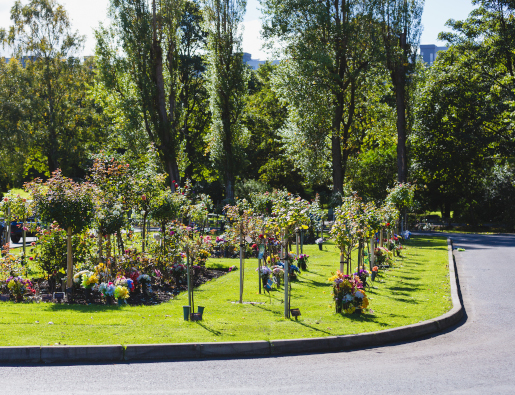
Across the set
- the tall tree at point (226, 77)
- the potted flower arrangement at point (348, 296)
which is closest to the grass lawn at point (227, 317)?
the potted flower arrangement at point (348, 296)

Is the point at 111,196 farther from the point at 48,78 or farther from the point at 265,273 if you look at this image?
the point at 48,78

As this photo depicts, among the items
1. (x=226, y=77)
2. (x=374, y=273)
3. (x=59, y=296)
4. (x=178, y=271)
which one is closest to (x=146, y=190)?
(x=178, y=271)

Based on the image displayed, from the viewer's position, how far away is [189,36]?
139ft

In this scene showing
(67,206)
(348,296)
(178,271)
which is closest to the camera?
(348,296)

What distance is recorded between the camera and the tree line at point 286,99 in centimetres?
3048

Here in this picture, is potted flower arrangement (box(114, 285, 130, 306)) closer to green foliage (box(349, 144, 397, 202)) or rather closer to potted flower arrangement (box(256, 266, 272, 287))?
potted flower arrangement (box(256, 266, 272, 287))

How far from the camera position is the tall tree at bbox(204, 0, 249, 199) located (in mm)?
31922

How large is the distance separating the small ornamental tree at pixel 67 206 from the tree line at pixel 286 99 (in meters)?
18.4

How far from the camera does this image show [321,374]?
6.82 meters

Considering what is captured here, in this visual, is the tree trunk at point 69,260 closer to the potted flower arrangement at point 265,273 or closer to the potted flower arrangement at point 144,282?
the potted flower arrangement at point 144,282

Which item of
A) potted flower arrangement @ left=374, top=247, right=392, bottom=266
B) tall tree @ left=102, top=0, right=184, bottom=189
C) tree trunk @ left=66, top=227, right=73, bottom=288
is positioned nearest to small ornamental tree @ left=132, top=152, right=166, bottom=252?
tree trunk @ left=66, top=227, right=73, bottom=288

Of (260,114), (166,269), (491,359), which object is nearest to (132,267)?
(166,269)

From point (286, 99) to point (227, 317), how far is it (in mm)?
23210

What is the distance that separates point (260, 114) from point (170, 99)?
15763 millimetres
